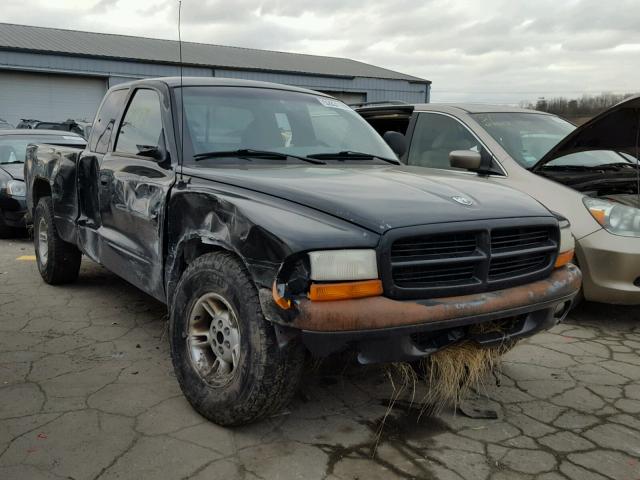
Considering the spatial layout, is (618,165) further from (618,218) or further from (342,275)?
(342,275)

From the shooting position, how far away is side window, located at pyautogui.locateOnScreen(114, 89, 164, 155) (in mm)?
3799

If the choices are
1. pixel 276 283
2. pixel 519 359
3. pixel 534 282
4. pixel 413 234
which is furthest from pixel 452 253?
pixel 519 359

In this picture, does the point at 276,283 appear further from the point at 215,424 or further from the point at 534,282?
the point at 534,282

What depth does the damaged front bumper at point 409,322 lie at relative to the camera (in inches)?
92.8

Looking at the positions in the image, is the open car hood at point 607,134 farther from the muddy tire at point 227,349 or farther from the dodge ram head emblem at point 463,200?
the muddy tire at point 227,349

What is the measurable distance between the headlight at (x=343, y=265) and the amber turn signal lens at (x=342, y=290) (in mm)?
20

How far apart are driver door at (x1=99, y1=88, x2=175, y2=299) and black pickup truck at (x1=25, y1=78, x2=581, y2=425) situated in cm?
2

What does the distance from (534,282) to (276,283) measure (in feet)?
4.44

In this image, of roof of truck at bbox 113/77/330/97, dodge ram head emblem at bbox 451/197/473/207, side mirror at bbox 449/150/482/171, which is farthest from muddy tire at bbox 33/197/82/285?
dodge ram head emblem at bbox 451/197/473/207

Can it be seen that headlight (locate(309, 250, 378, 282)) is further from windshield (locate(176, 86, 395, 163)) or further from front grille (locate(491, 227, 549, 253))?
windshield (locate(176, 86, 395, 163))

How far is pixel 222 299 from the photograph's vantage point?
278 cm

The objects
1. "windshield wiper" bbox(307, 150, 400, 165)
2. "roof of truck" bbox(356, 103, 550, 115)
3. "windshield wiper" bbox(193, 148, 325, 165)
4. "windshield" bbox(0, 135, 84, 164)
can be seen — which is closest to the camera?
"windshield wiper" bbox(193, 148, 325, 165)

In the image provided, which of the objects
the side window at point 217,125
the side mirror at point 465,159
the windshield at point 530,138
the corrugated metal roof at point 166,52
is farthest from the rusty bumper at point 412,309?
the corrugated metal roof at point 166,52

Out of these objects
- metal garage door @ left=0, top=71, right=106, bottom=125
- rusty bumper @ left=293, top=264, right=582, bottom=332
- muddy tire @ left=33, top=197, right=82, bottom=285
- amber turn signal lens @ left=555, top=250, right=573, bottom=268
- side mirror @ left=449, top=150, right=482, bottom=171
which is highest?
metal garage door @ left=0, top=71, right=106, bottom=125
